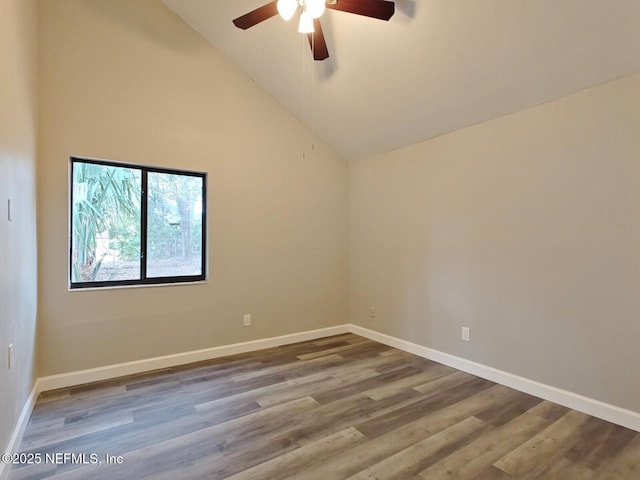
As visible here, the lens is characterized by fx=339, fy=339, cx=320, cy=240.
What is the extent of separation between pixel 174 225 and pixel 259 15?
6.81ft

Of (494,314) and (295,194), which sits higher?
(295,194)

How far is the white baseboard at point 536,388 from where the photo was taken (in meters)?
2.25

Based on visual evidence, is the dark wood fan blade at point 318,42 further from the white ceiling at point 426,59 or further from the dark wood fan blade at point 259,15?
the white ceiling at point 426,59

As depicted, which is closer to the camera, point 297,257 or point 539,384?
point 539,384

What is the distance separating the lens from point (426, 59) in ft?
8.88

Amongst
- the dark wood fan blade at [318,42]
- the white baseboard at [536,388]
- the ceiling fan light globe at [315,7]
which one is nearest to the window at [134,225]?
the dark wood fan blade at [318,42]

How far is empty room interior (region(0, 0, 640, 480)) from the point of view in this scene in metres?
2.01

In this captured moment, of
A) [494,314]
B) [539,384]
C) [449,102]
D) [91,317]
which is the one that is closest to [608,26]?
[449,102]

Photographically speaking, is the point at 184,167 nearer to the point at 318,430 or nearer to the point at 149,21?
the point at 149,21

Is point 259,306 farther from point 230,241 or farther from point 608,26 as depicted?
point 608,26

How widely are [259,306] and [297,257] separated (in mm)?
734

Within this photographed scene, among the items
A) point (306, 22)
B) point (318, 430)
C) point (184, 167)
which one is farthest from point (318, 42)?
point (318, 430)

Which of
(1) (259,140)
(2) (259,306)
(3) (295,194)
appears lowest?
(2) (259,306)

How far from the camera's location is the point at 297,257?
4098mm
